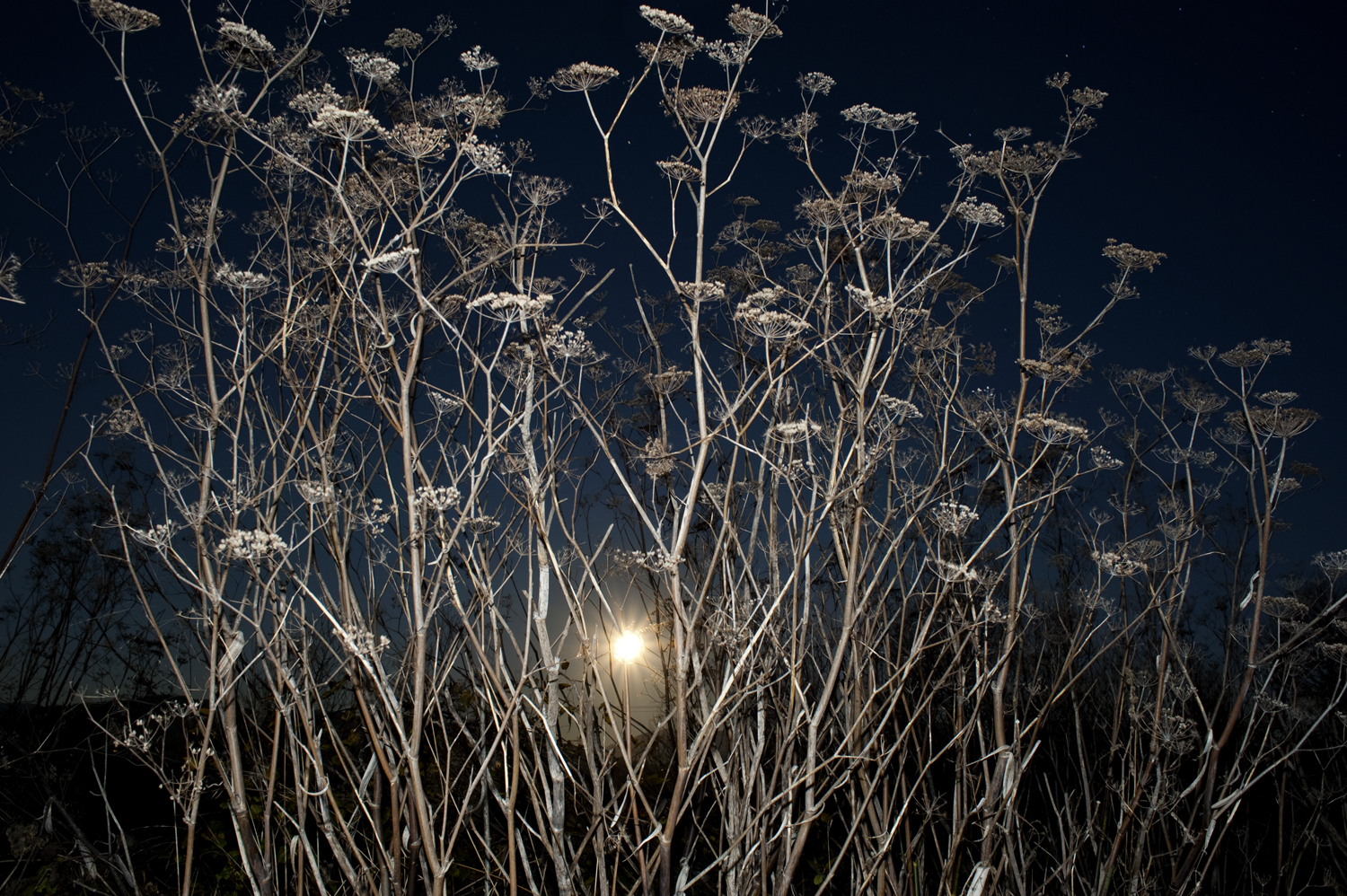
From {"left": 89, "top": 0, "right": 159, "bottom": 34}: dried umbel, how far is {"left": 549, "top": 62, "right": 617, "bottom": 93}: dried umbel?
214 cm

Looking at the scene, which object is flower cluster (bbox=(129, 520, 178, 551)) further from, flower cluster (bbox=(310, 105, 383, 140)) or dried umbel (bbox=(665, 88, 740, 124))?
dried umbel (bbox=(665, 88, 740, 124))

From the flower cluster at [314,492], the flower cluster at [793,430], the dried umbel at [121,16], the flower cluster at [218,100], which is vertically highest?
the dried umbel at [121,16]

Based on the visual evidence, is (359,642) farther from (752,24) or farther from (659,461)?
(752,24)

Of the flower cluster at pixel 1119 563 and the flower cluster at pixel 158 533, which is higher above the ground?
the flower cluster at pixel 158 533

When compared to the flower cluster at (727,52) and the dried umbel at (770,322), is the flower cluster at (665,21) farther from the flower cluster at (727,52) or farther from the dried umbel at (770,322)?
the dried umbel at (770,322)

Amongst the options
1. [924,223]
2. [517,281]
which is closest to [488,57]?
[517,281]

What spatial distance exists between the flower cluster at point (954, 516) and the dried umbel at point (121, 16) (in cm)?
524

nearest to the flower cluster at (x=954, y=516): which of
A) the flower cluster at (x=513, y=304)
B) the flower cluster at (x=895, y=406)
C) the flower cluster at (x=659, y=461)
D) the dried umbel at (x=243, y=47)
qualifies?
the flower cluster at (x=895, y=406)

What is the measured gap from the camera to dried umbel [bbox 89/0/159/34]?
3.80 meters

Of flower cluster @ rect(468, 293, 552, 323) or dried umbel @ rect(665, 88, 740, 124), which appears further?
dried umbel @ rect(665, 88, 740, 124)

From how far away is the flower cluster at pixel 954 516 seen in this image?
442 centimetres

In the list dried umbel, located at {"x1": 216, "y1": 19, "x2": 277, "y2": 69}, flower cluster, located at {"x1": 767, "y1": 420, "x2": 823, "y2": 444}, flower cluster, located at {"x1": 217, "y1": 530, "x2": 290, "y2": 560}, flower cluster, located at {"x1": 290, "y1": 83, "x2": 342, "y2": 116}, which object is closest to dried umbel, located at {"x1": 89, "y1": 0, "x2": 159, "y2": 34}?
dried umbel, located at {"x1": 216, "y1": 19, "x2": 277, "y2": 69}

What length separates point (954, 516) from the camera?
4.54m

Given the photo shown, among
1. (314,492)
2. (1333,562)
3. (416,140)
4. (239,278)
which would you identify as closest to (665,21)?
(416,140)
